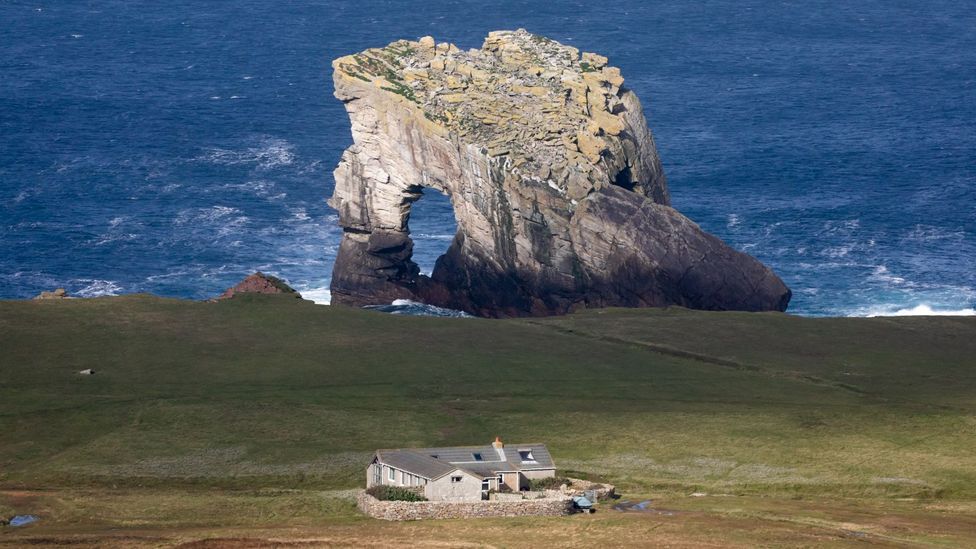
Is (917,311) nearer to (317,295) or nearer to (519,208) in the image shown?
(519,208)

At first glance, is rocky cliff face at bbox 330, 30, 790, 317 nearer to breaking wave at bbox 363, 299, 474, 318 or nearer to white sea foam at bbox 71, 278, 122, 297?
breaking wave at bbox 363, 299, 474, 318

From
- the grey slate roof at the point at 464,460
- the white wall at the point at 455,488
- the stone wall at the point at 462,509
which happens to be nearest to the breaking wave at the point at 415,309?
the grey slate roof at the point at 464,460

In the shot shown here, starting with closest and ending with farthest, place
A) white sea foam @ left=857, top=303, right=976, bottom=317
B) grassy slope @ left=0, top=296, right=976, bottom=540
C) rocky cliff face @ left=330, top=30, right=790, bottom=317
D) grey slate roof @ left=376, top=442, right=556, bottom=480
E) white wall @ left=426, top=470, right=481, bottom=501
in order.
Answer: white wall @ left=426, top=470, right=481, bottom=501
grey slate roof @ left=376, top=442, right=556, bottom=480
grassy slope @ left=0, top=296, right=976, bottom=540
rocky cliff face @ left=330, top=30, right=790, bottom=317
white sea foam @ left=857, top=303, right=976, bottom=317

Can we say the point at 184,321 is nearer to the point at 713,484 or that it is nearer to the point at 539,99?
the point at 539,99

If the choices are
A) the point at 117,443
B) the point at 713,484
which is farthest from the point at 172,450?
the point at 713,484

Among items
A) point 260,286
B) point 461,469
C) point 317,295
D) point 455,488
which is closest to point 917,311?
point 317,295

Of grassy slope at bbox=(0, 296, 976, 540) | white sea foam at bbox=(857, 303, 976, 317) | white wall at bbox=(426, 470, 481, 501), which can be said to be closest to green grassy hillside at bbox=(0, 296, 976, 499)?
grassy slope at bbox=(0, 296, 976, 540)
